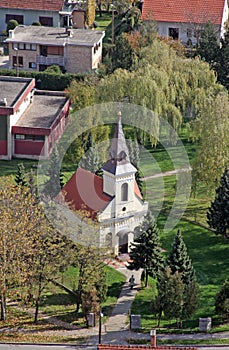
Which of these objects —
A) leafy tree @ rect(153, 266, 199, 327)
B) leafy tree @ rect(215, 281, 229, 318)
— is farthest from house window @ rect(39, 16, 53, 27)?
leafy tree @ rect(215, 281, 229, 318)

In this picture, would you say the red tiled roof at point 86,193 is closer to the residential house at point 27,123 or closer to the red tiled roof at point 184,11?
the residential house at point 27,123

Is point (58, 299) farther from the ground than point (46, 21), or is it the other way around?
point (46, 21)

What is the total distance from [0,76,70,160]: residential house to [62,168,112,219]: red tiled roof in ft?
44.2

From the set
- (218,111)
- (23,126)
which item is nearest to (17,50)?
(23,126)

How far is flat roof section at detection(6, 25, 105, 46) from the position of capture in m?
87.9

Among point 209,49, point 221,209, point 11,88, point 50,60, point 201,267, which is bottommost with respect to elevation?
point 201,267

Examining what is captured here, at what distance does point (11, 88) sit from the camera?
76188mm

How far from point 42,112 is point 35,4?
85.5 feet

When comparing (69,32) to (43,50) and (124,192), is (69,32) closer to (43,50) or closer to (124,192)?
(43,50)

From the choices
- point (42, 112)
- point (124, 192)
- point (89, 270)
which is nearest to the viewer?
point (89, 270)

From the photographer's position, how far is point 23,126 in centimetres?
7219

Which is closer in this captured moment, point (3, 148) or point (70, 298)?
point (70, 298)

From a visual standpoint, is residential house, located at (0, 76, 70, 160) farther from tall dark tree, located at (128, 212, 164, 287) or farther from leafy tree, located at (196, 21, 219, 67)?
tall dark tree, located at (128, 212, 164, 287)

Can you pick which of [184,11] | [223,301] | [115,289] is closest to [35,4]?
[184,11]
